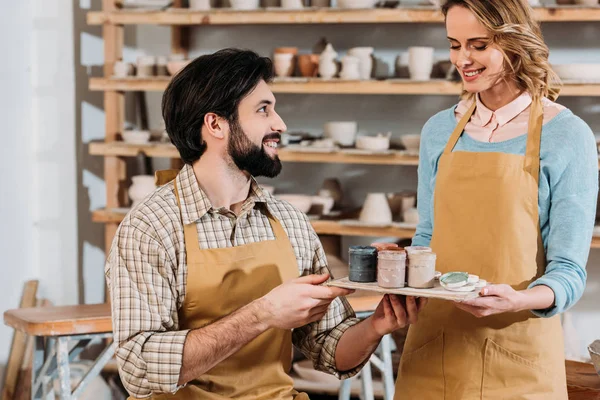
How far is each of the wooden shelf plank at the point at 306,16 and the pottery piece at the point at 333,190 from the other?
2.58 feet

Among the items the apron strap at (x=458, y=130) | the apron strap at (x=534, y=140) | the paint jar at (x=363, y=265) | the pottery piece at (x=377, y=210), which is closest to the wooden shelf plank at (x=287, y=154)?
the pottery piece at (x=377, y=210)

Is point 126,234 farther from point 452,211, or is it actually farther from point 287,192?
point 287,192

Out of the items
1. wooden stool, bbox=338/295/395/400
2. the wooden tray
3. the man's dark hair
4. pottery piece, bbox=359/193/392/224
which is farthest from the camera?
pottery piece, bbox=359/193/392/224

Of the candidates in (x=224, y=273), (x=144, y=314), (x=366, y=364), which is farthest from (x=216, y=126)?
(x=366, y=364)

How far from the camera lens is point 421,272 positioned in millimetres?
1643

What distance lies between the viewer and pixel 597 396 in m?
2.14

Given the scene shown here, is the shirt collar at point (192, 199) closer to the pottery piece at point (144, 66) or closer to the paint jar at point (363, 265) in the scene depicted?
the paint jar at point (363, 265)

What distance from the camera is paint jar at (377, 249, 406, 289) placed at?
163 cm

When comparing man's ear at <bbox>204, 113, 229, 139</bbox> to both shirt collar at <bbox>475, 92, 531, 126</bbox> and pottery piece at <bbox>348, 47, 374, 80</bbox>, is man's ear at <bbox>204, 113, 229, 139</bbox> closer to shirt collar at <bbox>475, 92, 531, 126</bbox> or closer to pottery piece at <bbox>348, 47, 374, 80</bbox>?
shirt collar at <bbox>475, 92, 531, 126</bbox>

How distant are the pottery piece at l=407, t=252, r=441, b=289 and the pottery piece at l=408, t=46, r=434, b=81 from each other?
2.19m

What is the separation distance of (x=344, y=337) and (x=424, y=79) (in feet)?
6.71

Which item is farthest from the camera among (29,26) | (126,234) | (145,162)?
(145,162)

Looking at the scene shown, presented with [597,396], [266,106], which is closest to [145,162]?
[266,106]

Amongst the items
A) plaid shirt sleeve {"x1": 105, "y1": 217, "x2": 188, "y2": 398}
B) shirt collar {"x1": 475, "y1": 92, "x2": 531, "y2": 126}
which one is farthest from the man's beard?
shirt collar {"x1": 475, "y1": 92, "x2": 531, "y2": 126}
